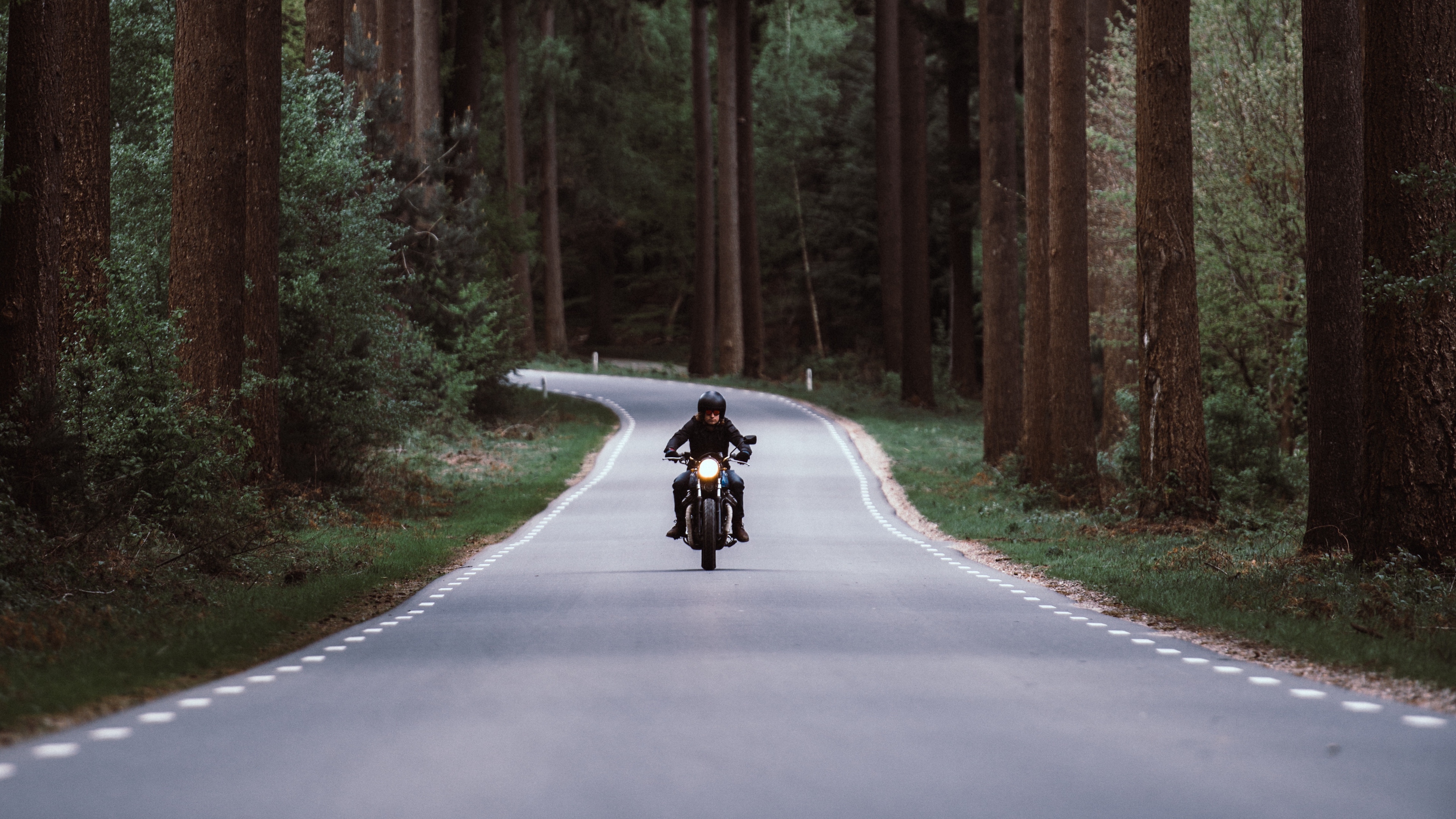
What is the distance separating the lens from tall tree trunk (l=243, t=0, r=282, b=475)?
1944cm

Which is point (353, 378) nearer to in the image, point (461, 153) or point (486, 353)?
point (486, 353)

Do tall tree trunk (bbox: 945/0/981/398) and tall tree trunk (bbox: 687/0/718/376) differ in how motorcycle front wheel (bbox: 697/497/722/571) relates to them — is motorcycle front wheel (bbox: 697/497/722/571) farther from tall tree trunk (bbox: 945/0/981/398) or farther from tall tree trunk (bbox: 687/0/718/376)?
tall tree trunk (bbox: 687/0/718/376)

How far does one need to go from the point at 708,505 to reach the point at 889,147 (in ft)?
127

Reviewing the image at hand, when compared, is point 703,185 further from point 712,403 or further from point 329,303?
point 712,403

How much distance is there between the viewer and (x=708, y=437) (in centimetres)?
1570

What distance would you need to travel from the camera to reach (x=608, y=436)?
38.7 meters

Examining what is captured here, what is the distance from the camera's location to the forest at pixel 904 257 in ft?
40.9

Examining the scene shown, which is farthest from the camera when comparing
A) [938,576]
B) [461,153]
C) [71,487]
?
[461,153]

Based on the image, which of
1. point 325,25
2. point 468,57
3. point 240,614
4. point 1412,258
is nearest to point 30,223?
point 240,614

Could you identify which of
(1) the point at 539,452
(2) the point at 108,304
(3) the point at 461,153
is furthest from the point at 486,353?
(2) the point at 108,304

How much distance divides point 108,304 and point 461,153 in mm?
22011

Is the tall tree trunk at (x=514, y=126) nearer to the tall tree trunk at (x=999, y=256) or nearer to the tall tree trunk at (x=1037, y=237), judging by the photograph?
the tall tree trunk at (x=999, y=256)

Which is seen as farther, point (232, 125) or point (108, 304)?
point (232, 125)

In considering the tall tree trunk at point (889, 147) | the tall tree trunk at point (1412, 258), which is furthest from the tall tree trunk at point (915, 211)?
the tall tree trunk at point (1412, 258)
